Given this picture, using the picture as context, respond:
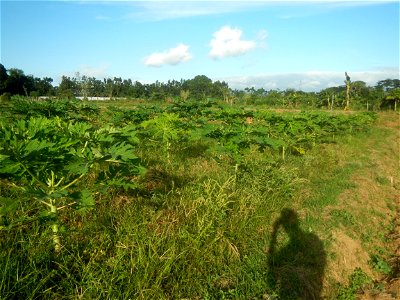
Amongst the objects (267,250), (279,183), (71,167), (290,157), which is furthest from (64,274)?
(290,157)

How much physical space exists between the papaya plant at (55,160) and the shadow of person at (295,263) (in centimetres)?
240

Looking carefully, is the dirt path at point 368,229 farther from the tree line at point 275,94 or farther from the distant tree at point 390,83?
the distant tree at point 390,83

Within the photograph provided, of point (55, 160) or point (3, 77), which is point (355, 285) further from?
point (3, 77)

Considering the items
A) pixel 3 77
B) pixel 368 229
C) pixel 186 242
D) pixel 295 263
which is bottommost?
pixel 368 229

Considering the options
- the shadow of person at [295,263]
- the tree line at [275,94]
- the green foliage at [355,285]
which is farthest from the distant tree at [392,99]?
the shadow of person at [295,263]

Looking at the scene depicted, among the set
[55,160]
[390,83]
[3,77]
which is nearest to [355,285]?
[55,160]

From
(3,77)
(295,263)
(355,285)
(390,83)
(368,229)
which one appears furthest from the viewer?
(390,83)

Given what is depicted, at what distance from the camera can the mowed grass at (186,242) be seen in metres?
2.95

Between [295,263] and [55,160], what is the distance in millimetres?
3488

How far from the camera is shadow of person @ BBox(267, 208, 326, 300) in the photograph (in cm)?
405

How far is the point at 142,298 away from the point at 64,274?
0.82 metres

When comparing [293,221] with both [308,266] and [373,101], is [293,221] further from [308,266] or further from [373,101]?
[373,101]

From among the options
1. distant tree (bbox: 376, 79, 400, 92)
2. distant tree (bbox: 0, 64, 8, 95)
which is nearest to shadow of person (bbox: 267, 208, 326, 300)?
distant tree (bbox: 0, 64, 8, 95)

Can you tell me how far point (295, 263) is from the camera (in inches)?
177
